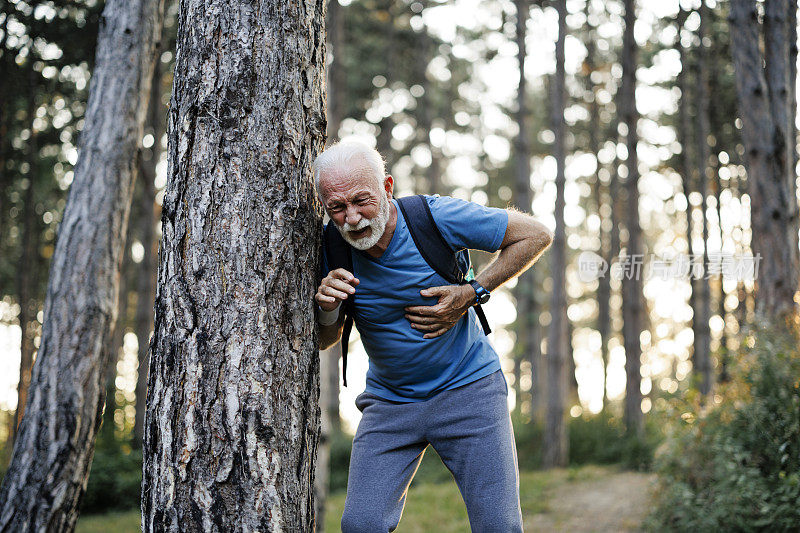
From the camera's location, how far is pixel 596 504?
943cm

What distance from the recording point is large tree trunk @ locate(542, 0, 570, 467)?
42.8ft

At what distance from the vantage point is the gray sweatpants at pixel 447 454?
3027mm

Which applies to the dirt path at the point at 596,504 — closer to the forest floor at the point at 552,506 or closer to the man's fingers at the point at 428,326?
the forest floor at the point at 552,506

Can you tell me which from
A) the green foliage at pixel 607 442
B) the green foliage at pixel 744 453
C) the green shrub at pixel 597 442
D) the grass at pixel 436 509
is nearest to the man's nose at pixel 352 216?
the green foliage at pixel 744 453

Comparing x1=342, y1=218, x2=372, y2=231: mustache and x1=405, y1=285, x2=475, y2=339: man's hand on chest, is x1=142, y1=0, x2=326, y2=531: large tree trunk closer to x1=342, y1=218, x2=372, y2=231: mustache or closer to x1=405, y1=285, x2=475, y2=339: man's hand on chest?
x1=342, y1=218, x2=372, y2=231: mustache

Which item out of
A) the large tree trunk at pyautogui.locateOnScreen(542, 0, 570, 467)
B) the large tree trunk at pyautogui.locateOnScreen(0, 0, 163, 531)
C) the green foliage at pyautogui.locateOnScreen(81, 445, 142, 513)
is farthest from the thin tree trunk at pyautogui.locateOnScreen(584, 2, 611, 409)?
the large tree trunk at pyautogui.locateOnScreen(0, 0, 163, 531)

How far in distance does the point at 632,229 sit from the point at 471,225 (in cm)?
1162

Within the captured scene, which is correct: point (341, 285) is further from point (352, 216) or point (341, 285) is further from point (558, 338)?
point (558, 338)

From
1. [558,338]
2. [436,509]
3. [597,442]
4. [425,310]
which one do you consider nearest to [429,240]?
[425,310]

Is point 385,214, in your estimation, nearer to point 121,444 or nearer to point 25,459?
point 25,459

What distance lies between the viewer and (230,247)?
2.72m

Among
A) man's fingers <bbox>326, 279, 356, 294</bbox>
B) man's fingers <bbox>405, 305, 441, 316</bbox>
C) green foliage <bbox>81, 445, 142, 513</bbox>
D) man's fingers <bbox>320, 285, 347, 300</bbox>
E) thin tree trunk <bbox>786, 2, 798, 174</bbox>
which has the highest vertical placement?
thin tree trunk <bbox>786, 2, 798, 174</bbox>

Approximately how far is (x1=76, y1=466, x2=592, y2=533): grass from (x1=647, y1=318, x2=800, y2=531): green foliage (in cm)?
268

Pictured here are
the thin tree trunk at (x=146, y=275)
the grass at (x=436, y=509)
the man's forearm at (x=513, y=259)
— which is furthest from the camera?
the thin tree trunk at (x=146, y=275)
